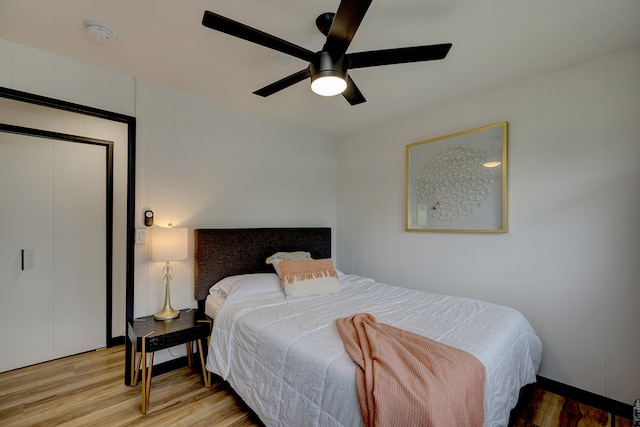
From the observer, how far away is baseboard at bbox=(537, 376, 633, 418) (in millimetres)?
1938

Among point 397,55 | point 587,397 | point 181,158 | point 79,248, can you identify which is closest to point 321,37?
point 397,55

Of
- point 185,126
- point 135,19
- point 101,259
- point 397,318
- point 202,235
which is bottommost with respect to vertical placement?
point 397,318

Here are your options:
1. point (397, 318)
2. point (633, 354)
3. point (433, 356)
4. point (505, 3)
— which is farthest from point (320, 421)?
point (505, 3)

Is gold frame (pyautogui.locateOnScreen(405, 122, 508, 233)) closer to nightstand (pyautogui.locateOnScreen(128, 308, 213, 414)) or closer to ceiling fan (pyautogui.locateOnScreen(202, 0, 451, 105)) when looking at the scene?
ceiling fan (pyautogui.locateOnScreen(202, 0, 451, 105))

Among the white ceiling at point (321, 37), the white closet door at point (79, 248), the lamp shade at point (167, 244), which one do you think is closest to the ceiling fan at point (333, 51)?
the white ceiling at point (321, 37)

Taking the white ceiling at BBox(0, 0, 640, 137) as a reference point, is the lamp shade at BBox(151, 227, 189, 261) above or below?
below

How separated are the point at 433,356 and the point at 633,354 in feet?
5.46

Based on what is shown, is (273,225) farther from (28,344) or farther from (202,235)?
(28,344)

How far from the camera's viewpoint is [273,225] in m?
3.32

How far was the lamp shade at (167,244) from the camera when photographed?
7.34ft

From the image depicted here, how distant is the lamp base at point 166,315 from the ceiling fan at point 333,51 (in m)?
2.03

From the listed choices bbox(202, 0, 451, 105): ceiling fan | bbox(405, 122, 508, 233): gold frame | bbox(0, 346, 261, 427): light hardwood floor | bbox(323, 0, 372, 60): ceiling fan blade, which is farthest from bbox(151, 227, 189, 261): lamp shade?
bbox(405, 122, 508, 233): gold frame

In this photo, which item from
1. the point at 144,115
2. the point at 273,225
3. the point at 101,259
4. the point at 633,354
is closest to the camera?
the point at 633,354

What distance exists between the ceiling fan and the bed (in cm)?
143
